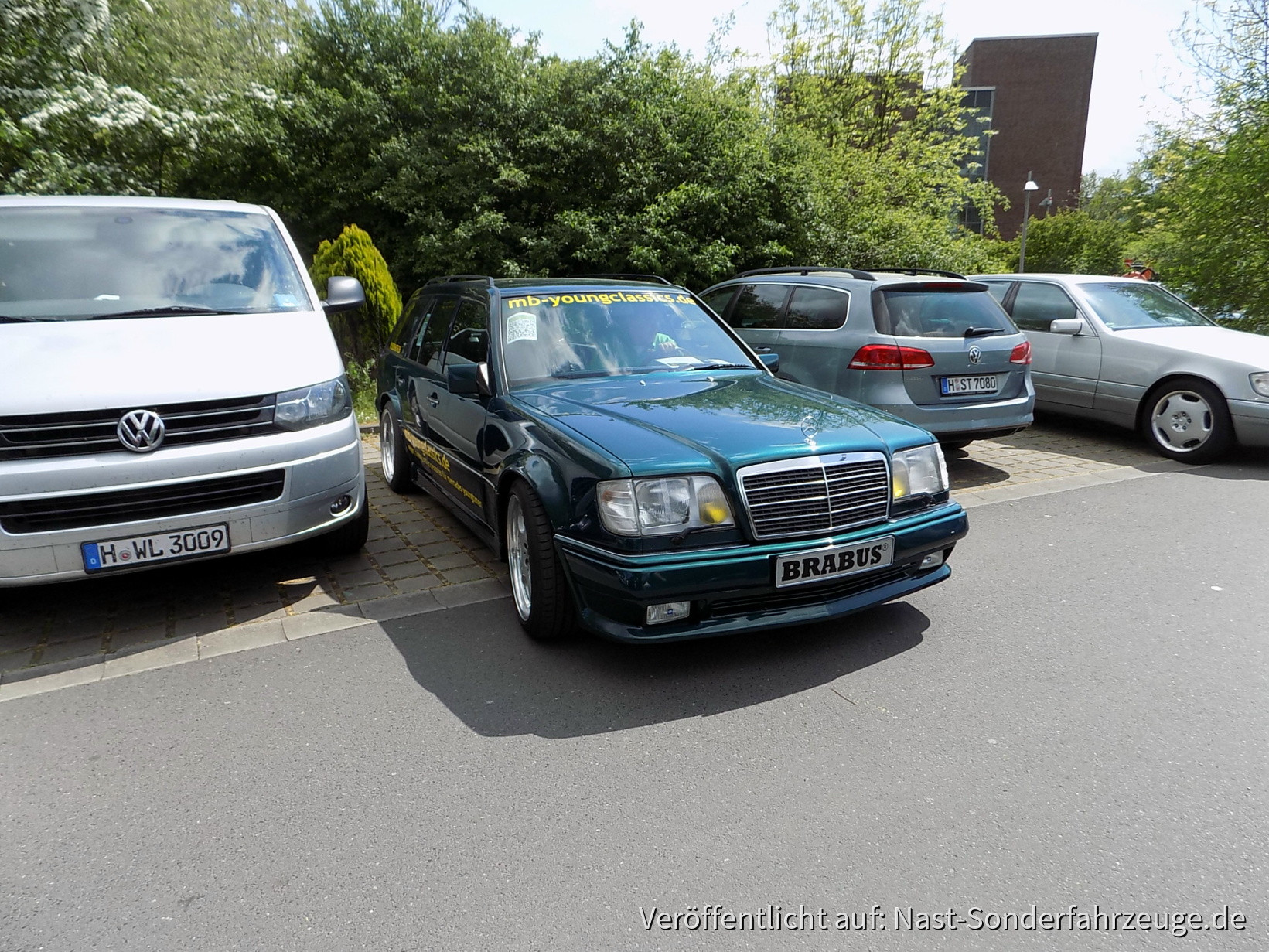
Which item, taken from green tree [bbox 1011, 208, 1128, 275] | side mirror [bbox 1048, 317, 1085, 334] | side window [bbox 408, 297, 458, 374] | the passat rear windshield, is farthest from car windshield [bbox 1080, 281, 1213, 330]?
green tree [bbox 1011, 208, 1128, 275]

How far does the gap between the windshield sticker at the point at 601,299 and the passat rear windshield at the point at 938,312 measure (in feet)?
6.51

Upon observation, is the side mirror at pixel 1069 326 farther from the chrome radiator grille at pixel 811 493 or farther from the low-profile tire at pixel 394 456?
the low-profile tire at pixel 394 456

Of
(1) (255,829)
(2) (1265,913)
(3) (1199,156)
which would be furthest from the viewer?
(3) (1199,156)

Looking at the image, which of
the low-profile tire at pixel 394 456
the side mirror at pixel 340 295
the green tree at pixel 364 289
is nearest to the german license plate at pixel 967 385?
the low-profile tire at pixel 394 456

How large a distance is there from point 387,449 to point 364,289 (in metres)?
4.17

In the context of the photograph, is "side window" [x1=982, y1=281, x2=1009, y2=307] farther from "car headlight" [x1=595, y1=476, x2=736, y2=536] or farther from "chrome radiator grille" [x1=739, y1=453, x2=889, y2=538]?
"car headlight" [x1=595, y1=476, x2=736, y2=536]

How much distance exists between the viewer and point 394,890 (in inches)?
92.2

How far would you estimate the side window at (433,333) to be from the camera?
562 cm

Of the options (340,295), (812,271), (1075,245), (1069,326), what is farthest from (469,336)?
(1075,245)

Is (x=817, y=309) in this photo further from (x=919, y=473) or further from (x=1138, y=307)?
(x=1138, y=307)

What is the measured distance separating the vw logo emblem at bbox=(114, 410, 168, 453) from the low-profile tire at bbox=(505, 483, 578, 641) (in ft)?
5.28

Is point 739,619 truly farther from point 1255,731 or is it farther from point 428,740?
point 1255,731

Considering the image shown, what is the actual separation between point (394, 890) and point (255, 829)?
577 millimetres

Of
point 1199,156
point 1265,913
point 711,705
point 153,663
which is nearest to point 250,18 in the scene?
point 1199,156
